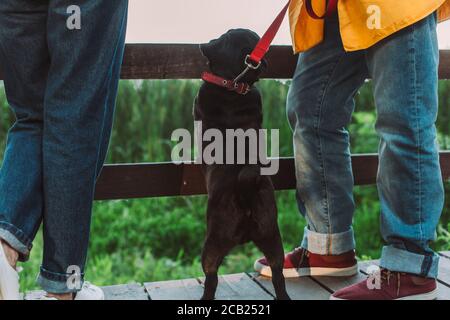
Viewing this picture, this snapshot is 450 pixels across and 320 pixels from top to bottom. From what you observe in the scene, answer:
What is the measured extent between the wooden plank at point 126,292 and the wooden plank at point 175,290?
3 centimetres

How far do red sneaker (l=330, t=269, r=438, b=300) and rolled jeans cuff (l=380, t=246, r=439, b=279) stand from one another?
0.09 feet

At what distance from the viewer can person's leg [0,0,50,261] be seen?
163cm

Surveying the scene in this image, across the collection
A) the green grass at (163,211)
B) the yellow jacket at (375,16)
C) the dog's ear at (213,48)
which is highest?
the yellow jacket at (375,16)

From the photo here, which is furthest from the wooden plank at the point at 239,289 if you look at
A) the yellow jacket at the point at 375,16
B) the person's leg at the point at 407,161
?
the yellow jacket at the point at 375,16

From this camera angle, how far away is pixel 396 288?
1.98m

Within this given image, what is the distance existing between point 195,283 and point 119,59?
3.27 ft

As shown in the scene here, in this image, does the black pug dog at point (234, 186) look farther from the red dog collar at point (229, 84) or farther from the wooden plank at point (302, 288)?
the wooden plank at point (302, 288)

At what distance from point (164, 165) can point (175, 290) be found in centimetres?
57

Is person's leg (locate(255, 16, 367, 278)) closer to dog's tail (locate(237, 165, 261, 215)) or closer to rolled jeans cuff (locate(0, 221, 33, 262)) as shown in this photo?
dog's tail (locate(237, 165, 261, 215))

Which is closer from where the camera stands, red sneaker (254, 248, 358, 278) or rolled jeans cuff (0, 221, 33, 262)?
rolled jeans cuff (0, 221, 33, 262)

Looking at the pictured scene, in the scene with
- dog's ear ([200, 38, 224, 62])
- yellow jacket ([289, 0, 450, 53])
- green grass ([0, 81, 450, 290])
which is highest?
yellow jacket ([289, 0, 450, 53])

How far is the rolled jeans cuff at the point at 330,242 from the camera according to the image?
2.27 meters

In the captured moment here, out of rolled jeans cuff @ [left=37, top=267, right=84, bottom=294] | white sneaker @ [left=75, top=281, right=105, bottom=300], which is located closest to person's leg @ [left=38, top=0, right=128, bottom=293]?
rolled jeans cuff @ [left=37, top=267, right=84, bottom=294]
